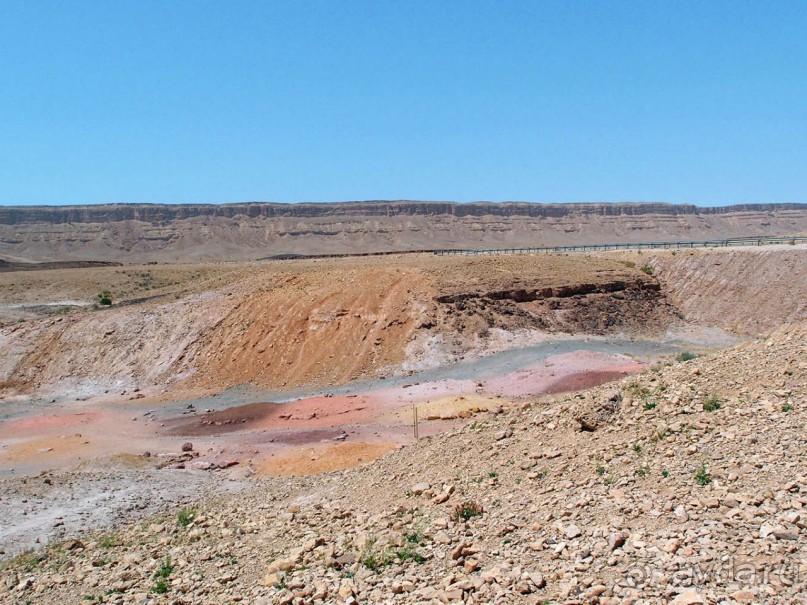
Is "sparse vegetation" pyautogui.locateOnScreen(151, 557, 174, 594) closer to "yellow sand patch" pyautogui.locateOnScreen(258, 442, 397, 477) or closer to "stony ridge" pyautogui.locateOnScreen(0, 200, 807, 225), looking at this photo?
"yellow sand patch" pyautogui.locateOnScreen(258, 442, 397, 477)

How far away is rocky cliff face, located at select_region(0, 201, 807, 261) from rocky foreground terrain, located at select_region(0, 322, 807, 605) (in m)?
127

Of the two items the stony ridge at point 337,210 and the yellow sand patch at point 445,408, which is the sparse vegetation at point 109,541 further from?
the stony ridge at point 337,210

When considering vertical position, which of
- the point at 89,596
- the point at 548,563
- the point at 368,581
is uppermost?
the point at 548,563

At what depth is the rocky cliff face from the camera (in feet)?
483

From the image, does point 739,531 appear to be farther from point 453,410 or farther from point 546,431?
point 453,410

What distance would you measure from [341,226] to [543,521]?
155 meters

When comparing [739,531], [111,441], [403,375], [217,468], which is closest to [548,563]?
[739,531]

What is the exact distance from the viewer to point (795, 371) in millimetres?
11609

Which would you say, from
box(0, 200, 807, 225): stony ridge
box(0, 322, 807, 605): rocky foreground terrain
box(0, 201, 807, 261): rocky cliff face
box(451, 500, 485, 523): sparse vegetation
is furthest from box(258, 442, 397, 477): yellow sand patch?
box(0, 200, 807, 225): stony ridge

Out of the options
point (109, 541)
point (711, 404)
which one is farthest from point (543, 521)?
point (109, 541)

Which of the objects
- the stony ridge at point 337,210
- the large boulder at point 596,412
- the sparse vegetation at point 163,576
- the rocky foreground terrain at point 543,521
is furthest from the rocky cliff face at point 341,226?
the sparse vegetation at point 163,576

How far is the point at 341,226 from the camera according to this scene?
162625mm

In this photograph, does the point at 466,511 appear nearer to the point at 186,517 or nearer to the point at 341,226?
the point at 186,517

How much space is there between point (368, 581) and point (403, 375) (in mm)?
23341
